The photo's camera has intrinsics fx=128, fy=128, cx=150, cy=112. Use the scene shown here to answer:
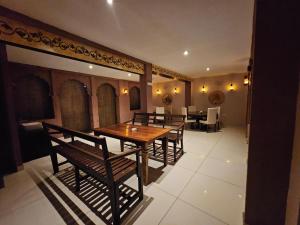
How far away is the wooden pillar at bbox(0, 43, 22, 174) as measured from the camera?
2211 millimetres

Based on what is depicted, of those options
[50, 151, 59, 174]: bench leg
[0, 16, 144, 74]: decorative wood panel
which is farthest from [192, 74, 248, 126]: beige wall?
[50, 151, 59, 174]: bench leg

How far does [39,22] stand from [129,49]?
1.67 m

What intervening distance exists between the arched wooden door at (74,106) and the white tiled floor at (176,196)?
2.66 m

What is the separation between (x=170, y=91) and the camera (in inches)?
332

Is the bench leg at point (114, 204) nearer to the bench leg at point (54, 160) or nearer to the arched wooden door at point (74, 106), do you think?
the bench leg at point (54, 160)

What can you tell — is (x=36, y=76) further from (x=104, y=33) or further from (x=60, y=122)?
(x=104, y=33)

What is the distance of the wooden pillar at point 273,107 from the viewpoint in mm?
980

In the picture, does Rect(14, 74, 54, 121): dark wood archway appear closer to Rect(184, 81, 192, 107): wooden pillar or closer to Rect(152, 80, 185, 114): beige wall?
Rect(152, 80, 185, 114): beige wall

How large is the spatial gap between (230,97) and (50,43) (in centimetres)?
736

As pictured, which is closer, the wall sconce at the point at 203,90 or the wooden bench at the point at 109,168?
the wooden bench at the point at 109,168

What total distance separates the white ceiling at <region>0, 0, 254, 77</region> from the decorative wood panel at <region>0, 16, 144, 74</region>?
197 millimetres

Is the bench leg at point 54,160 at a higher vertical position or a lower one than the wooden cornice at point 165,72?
lower

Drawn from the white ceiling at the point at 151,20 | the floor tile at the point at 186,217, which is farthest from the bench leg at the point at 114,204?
the white ceiling at the point at 151,20

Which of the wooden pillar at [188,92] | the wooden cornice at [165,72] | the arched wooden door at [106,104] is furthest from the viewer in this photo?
the wooden pillar at [188,92]
